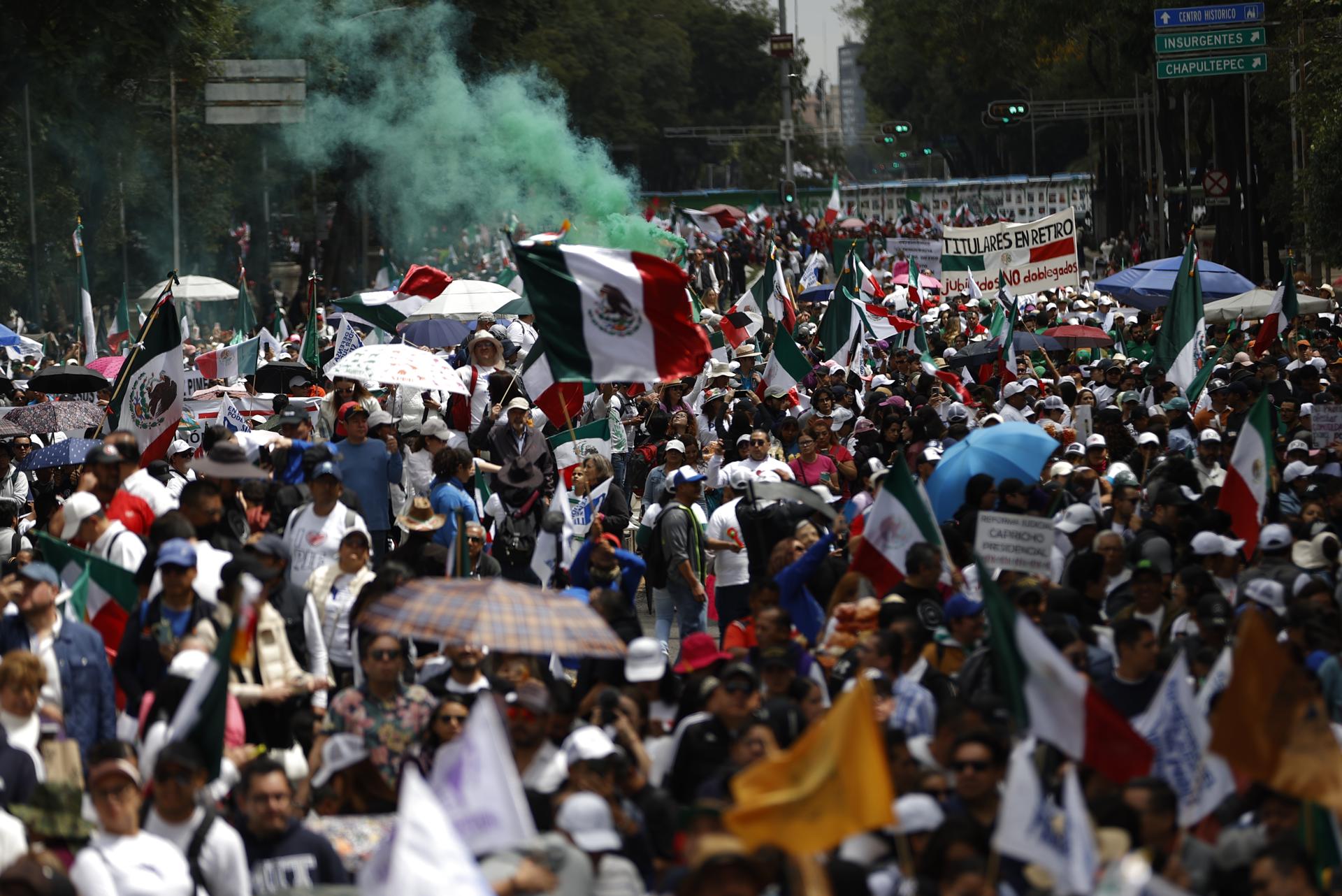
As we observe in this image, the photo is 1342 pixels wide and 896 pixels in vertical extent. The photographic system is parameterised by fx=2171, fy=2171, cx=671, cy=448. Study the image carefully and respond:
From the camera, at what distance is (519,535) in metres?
12.6

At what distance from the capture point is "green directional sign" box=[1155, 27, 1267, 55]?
95.6ft

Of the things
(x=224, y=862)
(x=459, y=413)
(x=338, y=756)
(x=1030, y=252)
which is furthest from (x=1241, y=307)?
(x=224, y=862)

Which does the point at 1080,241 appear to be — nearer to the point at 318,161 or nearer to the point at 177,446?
the point at 318,161

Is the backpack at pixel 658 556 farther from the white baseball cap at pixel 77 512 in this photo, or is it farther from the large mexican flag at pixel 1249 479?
the white baseball cap at pixel 77 512

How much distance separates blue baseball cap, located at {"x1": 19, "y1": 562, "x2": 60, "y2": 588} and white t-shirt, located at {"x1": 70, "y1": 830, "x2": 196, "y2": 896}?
2112mm

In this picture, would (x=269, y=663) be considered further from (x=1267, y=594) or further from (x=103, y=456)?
(x=1267, y=594)

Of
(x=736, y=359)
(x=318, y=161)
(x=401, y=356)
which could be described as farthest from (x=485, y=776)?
(x=318, y=161)

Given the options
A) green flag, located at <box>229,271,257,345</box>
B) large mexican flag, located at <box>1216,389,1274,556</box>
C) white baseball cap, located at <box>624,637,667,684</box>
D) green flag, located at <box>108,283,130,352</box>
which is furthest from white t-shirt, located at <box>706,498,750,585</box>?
green flag, located at <box>108,283,130,352</box>

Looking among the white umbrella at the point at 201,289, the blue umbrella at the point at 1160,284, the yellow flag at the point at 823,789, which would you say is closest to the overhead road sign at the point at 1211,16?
the blue umbrella at the point at 1160,284

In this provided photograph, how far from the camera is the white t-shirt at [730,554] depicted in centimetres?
1152

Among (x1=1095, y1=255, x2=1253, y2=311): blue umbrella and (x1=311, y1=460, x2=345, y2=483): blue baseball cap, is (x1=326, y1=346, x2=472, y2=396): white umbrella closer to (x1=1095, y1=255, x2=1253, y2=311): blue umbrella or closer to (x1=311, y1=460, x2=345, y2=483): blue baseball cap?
(x1=311, y1=460, x2=345, y2=483): blue baseball cap

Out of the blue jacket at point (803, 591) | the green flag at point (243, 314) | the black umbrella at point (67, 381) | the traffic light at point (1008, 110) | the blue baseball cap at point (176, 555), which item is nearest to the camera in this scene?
the blue baseball cap at point (176, 555)

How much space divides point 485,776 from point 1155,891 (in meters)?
1.79

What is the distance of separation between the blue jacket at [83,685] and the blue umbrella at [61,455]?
538 centimetres
